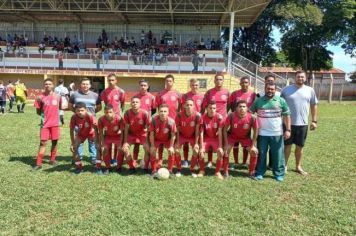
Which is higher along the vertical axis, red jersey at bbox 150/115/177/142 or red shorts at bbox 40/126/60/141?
red jersey at bbox 150/115/177/142

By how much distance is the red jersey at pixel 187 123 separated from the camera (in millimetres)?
7254

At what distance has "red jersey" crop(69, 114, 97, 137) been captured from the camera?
7.47 meters

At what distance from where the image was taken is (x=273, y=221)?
5.07 metres

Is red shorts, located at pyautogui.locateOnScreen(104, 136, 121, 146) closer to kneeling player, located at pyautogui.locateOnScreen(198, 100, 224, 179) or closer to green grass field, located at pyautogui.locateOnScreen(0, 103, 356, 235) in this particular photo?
green grass field, located at pyautogui.locateOnScreen(0, 103, 356, 235)

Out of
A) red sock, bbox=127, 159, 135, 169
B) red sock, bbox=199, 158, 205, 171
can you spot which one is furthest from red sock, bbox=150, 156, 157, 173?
red sock, bbox=199, 158, 205, 171

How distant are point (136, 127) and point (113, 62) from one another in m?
22.2

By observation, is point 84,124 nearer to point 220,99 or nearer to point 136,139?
point 136,139

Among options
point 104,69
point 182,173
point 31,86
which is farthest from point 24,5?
point 182,173

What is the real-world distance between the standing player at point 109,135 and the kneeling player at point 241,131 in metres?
1.88

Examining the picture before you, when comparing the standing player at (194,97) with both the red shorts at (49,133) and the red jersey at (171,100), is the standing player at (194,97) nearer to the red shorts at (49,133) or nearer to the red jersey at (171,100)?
the red jersey at (171,100)

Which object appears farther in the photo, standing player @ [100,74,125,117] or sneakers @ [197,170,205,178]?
standing player @ [100,74,125,117]

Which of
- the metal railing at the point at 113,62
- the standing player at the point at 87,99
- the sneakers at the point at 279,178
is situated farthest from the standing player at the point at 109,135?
the metal railing at the point at 113,62

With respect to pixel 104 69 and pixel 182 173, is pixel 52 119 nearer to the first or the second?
pixel 182 173

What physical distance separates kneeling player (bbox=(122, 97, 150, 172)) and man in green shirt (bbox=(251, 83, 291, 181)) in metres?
2.13
